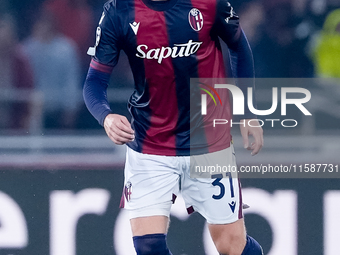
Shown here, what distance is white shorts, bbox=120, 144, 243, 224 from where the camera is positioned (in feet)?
8.80

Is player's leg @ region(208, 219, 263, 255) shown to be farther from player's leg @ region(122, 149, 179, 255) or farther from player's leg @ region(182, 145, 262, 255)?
player's leg @ region(122, 149, 179, 255)

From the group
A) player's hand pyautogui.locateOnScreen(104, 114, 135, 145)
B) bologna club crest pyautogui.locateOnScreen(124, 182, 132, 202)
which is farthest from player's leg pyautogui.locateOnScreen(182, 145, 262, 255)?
player's hand pyautogui.locateOnScreen(104, 114, 135, 145)

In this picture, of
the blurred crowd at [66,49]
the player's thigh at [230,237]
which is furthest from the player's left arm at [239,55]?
the blurred crowd at [66,49]

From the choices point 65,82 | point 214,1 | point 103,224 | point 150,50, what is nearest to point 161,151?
point 150,50

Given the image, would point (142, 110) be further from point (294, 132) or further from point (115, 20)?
point (294, 132)

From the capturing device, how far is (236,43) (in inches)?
109

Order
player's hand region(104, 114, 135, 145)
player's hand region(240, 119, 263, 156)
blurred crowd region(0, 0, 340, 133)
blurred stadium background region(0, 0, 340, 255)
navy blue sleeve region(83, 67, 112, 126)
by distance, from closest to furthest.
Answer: player's hand region(104, 114, 135, 145)
navy blue sleeve region(83, 67, 112, 126)
player's hand region(240, 119, 263, 156)
blurred stadium background region(0, 0, 340, 255)
blurred crowd region(0, 0, 340, 133)

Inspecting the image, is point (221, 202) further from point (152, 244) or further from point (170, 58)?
point (170, 58)

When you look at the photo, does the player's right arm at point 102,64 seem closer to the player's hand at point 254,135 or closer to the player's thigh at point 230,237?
the player's hand at point 254,135

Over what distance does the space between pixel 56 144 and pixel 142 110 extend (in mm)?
1016

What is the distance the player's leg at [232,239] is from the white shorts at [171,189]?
0.03 m

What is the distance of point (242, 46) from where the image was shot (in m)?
2.77

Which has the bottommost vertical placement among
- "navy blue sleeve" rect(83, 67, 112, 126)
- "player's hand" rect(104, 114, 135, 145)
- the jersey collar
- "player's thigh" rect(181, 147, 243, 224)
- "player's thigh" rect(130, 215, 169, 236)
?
"player's thigh" rect(130, 215, 169, 236)

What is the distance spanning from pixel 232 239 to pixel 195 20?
3.24 ft
